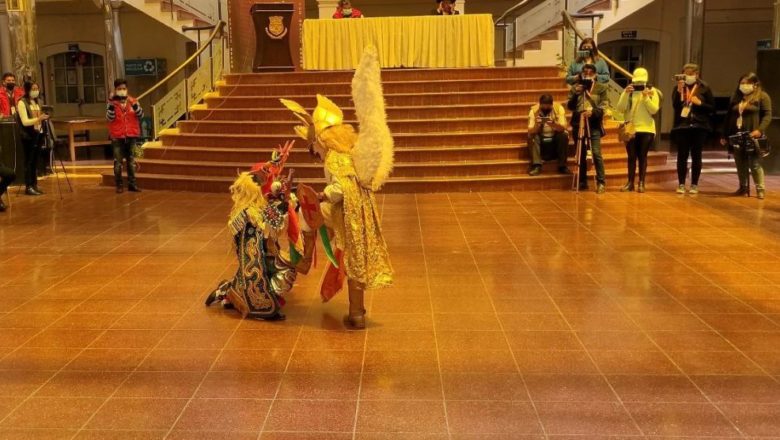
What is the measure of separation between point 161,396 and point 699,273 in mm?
4181

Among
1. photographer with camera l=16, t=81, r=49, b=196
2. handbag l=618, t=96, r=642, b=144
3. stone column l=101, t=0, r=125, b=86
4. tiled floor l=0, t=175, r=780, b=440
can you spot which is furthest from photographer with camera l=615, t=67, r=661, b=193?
stone column l=101, t=0, r=125, b=86

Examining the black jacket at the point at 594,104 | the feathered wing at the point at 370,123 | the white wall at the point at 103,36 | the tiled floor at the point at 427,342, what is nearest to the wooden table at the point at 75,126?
the white wall at the point at 103,36

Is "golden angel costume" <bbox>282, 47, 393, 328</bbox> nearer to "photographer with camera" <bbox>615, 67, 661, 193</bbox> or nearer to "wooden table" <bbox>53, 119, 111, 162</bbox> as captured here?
"photographer with camera" <bbox>615, 67, 661, 193</bbox>

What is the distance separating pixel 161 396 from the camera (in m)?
3.70

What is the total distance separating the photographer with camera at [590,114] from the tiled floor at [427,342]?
2241 millimetres

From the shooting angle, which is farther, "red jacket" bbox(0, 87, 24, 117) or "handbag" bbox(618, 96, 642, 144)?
"red jacket" bbox(0, 87, 24, 117)

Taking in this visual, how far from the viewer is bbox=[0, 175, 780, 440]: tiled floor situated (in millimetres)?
3428

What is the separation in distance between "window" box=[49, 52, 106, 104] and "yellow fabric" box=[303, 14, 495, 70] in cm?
885

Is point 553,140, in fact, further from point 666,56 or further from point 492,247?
point 666,56

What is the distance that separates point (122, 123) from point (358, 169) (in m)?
6.75

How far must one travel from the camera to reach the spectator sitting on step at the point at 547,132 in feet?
34.1

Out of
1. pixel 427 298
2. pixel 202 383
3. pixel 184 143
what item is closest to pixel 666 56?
pixel 184 143

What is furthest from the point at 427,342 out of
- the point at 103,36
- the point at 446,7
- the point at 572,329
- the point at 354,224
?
the point at 103,36

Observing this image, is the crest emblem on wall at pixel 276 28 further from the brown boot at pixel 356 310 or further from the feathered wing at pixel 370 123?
the brown boot at pixel 356 310
